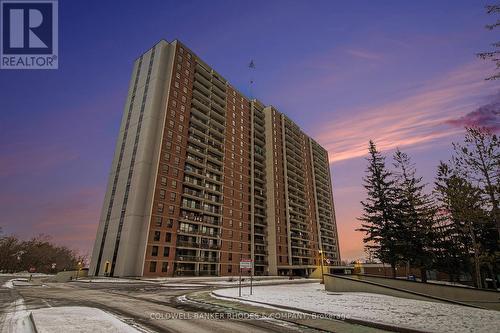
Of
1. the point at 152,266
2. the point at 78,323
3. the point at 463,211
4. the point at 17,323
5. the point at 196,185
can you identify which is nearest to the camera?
the point at 78,323

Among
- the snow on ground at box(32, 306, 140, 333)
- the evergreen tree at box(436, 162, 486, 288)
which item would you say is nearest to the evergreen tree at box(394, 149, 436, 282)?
the evergreen tree at box(436, 162, 486, 288)

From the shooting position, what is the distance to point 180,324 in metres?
9.70

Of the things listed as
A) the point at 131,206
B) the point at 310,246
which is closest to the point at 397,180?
the point at 131,206

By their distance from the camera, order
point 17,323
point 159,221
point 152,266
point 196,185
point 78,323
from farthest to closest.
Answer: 1. point 196,185
2. point 159,221
3. point 152,266
4. point 17,323
5. point 78,323

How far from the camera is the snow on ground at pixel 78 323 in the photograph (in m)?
7.91

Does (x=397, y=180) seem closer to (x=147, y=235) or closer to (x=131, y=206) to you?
(x=147, y=235)

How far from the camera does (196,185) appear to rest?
61.0m

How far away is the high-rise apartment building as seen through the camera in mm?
52312

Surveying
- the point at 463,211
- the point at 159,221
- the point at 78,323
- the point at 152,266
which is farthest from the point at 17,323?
the point at 159,221

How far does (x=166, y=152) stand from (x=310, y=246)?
197ft

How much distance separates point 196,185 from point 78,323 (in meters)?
52.7

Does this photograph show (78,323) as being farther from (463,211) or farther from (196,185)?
(196,185)

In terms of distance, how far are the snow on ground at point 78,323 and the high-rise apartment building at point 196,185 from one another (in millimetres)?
41164

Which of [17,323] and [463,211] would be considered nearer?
[17,323]
